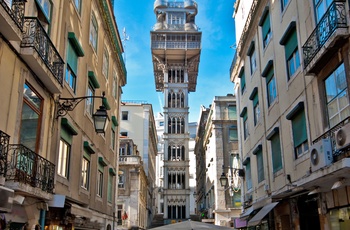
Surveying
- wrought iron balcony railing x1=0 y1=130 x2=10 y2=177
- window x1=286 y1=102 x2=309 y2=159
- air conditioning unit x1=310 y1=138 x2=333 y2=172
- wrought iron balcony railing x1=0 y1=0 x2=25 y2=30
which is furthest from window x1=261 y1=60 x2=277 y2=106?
wrought iron balcony railing x1=0 y1=130 x2=10 y2=177

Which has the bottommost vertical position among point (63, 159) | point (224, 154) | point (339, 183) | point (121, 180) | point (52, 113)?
point (339, 183)

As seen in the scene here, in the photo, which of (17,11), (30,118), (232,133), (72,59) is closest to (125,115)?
(232,133)

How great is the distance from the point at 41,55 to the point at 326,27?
674cm

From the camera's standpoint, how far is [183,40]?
226ft

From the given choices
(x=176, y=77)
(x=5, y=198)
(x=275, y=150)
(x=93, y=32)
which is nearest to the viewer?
(x=5, y=198)

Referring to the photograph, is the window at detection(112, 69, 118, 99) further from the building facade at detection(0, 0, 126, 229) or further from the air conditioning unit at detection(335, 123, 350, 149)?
the air conditioning unit at detection(335, 123, 350, 149)

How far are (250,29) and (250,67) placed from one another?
1889 mm

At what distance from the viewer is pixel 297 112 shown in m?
12.5

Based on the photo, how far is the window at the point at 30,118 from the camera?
8984 millimetres

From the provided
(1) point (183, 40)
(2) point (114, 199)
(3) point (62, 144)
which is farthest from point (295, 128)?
(1) point (183, 40)

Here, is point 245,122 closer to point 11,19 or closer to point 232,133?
point 11,19

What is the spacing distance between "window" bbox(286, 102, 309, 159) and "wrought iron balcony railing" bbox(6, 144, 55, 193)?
24.3ft

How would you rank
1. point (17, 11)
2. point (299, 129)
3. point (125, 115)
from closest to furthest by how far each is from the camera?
point (17, 11) < point (299, 129) < point (125, 115)

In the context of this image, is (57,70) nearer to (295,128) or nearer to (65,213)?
(65,213)
